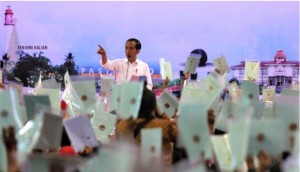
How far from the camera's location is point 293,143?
4.97 ft

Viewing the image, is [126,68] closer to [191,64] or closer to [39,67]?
[39,67]

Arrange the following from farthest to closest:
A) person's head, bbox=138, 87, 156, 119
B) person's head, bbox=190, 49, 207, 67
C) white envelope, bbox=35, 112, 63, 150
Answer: person's head, bbox=190, 49, 207, 67, person's head, bbox=138, 87, 156, 119, white envelope, bbox=35, 112, 63, 150

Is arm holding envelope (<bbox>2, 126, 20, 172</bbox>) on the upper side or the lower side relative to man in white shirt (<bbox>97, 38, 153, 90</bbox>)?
lower

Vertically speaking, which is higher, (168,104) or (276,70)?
(276,70)

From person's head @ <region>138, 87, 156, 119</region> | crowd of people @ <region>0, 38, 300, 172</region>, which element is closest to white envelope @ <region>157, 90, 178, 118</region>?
person's head @ <region>138, 87, 156, 119</region>

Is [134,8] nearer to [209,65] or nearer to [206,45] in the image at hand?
[206,45]

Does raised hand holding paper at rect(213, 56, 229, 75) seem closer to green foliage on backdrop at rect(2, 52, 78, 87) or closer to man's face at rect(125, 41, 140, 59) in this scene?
man's face at rect(125, 41, 140, 59)

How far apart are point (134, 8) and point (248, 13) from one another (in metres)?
1.04

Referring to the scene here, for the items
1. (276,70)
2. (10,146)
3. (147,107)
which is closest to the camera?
(10,146)

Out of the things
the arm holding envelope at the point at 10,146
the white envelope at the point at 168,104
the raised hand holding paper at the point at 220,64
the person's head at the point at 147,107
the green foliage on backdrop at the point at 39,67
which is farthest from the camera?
the green foliage on backdrop at the point at 39,67

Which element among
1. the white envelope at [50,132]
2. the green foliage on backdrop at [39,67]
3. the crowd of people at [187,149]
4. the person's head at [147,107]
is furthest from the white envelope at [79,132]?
the green foliage on backdrop at [39,67]

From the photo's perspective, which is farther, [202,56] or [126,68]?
[202,56]

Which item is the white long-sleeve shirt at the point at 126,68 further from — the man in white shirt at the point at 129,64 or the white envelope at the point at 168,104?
the white envelope at the point at 168,104

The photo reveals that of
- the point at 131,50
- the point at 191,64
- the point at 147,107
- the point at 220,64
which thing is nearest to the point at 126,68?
the point at 131,50
